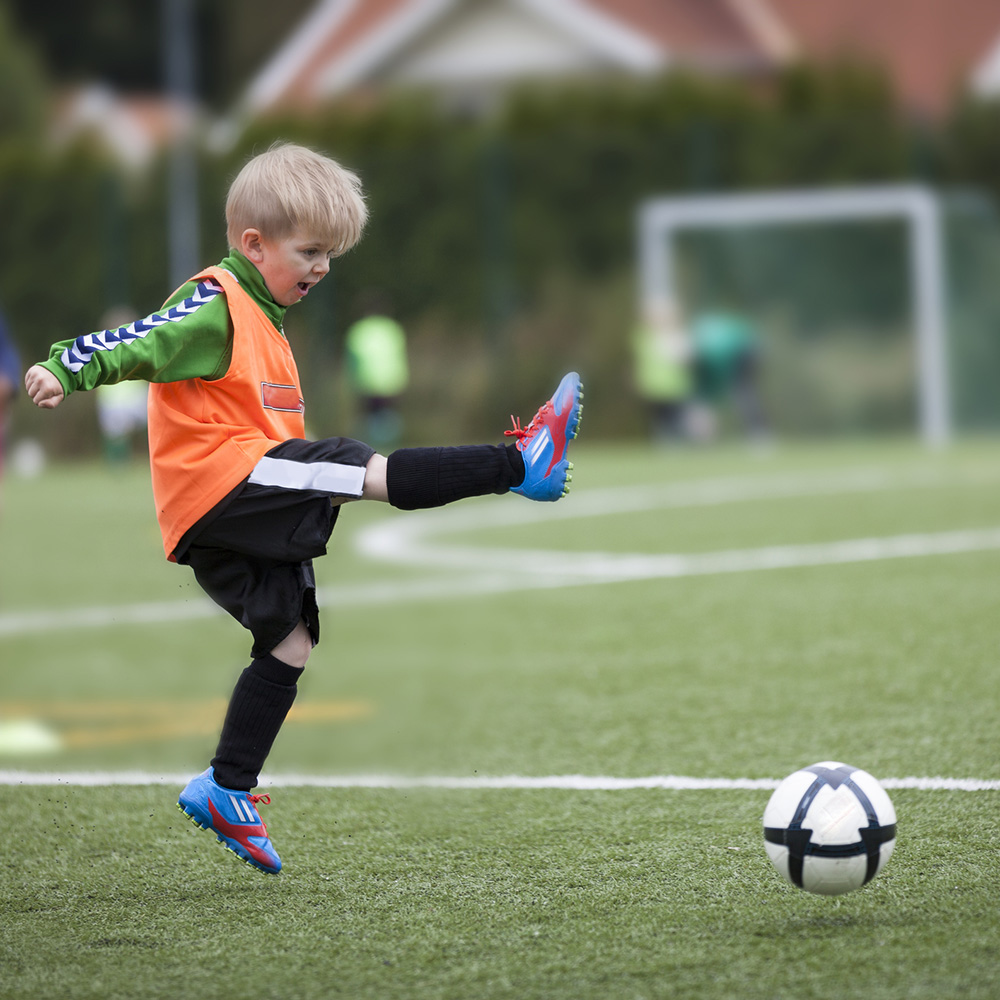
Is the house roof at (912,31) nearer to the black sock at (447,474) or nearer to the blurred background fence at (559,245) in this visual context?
the blurred background fence at (559,245)

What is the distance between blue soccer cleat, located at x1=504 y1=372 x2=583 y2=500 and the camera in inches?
146

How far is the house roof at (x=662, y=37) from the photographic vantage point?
28531mm

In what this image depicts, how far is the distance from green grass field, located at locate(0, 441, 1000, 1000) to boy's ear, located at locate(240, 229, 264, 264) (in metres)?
1.40

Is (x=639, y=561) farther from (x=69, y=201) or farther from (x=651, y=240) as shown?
(x=69, y=201)

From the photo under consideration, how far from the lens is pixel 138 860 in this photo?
3963 millimetres

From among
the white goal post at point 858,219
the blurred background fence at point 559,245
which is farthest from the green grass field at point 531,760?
the blurred background fence at point 559,245

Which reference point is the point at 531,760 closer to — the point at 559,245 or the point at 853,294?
the point at 853,294

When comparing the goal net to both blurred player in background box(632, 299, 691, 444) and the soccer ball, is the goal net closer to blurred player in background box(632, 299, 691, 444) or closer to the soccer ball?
blurred player in background box(632, 299, 691, 444)

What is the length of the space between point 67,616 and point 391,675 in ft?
8.71

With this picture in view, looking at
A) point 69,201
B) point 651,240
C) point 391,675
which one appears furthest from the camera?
point 69,201

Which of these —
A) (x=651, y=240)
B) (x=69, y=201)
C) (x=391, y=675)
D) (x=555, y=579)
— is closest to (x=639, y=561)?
(x=555, y=579)

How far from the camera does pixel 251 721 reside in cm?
382

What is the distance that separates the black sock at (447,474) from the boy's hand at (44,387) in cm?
72

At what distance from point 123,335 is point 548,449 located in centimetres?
95
